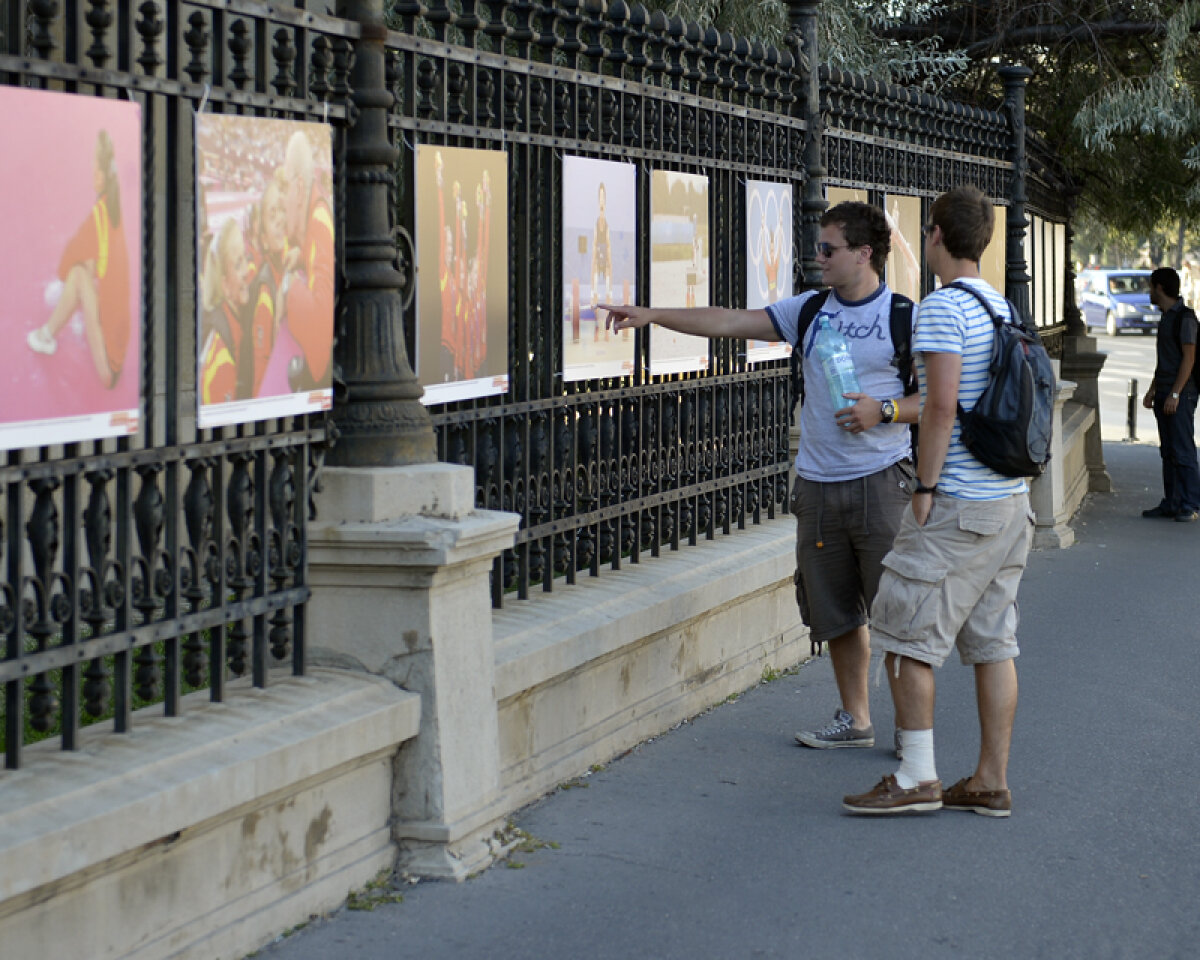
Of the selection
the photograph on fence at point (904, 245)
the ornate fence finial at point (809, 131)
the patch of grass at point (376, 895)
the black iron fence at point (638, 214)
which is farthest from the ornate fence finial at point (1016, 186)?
the patch of grass at point (376, 895)

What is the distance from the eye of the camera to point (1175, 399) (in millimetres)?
13859

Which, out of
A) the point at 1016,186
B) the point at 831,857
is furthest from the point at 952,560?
the point at 1016,186

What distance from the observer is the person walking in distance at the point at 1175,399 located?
13.9m

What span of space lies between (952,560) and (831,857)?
103cm

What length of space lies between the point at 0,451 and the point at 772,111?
203 inches

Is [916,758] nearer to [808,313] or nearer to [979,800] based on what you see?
[979,800]

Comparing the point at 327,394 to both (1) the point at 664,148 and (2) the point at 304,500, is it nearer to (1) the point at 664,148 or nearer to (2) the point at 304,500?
(2) the point at 304,500

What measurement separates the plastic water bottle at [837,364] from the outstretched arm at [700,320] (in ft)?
1.04

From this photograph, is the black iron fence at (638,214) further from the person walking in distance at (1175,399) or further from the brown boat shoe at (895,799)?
the person walking in distance at (1175,399)

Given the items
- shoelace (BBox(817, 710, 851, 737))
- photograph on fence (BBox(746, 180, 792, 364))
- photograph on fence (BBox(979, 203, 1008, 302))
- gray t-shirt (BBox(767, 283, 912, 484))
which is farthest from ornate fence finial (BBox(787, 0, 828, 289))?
photograph on fence (BBox(979, 203, 1008, 302))

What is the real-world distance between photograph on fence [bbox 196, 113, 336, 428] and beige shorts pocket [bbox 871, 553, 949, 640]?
1.93m

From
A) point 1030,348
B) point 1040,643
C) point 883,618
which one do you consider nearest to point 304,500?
point 883,618

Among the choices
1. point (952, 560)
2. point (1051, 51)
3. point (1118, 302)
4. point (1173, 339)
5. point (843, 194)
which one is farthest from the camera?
point (1118, 302)

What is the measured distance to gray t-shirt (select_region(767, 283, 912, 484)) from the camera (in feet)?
20.3
